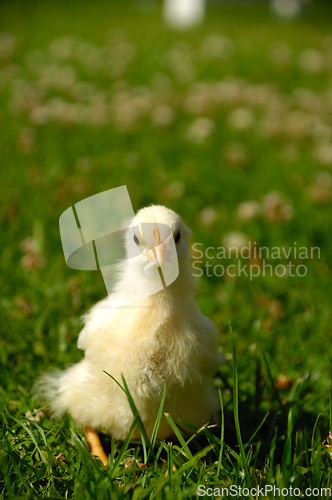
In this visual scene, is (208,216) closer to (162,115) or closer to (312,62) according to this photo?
(162,115)

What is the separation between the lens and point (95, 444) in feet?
6.53

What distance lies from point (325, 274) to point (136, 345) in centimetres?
224

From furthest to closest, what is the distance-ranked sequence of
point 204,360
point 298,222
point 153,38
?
point 153,38
point 298,222
point 204,360

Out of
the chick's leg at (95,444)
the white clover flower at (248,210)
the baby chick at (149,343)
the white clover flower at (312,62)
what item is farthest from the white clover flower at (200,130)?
the chick's leg at (95,444)

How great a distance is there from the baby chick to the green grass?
135mm

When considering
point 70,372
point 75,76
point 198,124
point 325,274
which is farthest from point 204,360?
point 75,76

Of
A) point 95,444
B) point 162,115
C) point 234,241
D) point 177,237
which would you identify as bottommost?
point 234,241

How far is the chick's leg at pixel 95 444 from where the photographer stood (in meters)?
1.93

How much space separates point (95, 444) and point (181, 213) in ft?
8.03

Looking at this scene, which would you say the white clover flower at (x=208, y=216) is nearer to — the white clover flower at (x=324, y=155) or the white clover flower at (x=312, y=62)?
the white clover flower at (x=324, y=155)

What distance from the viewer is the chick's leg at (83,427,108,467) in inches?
75.8

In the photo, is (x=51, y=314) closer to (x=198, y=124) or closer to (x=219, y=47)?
(x=198, y=124)

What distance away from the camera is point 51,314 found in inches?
109

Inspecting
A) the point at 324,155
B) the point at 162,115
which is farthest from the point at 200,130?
the point at 324,155
